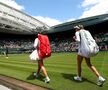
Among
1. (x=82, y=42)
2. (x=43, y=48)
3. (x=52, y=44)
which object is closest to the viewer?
(x=82, y=42)

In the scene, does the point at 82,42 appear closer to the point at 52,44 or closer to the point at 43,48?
the point at 43,48

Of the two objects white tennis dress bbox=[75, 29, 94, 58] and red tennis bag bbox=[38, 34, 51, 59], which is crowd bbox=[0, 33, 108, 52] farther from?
white tennis dress bbox=[75, 29, 94, 58]

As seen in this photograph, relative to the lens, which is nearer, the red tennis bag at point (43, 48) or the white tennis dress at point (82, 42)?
the white tennis dress at point (82, 42)

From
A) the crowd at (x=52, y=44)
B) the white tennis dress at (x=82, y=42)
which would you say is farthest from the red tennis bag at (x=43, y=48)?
the crowd at (x=52, y=44)

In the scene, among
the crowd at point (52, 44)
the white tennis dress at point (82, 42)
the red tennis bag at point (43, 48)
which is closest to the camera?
the white tennis dress at point (82, 42)

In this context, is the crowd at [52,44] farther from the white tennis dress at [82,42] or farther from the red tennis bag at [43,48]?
the white tennis dress at [82,42]

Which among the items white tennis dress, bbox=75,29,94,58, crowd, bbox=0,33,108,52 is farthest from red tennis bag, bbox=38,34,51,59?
crowd, bbox=0,33,108,52

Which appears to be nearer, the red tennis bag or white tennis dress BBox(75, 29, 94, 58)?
white tennis dress BBox(75, 29, 94, 58)

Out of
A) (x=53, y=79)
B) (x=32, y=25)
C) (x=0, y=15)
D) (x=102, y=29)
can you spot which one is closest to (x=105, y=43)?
(x=102, y=29)

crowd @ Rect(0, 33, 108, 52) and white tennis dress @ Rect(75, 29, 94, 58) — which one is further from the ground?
crowd @ Rect(0, 33, 108, 52)

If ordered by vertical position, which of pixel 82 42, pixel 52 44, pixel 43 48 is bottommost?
pixel 43 48

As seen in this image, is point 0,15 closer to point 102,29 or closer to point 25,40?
point 25,40

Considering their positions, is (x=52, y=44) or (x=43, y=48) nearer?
(x=43, y=48)

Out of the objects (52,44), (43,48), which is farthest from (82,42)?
(52,44)
